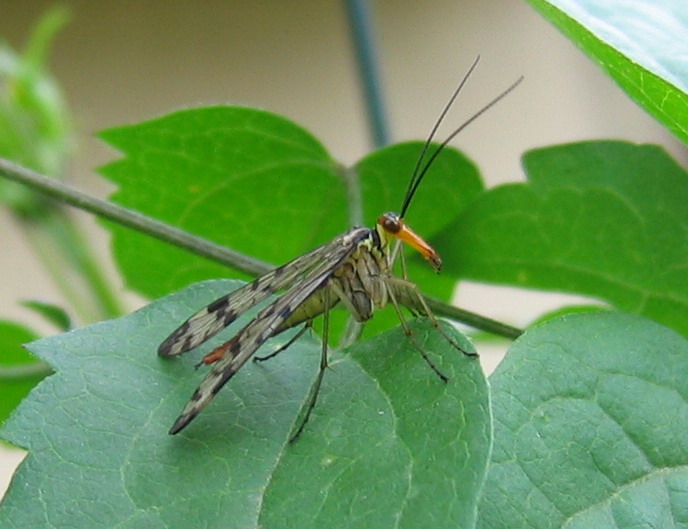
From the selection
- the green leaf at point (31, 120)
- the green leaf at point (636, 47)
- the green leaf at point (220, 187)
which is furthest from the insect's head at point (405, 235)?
the green leaf at point (31, 120)

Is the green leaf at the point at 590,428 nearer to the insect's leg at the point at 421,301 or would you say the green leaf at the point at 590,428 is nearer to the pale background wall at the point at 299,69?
the insect's leg at the point at 421,301

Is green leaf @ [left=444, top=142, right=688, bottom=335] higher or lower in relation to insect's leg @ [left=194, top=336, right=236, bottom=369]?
lower

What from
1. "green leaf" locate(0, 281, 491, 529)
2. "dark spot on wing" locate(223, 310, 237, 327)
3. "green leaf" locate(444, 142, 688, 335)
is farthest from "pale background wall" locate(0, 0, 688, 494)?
"green leaf" locate(0, 281, 491, 529)

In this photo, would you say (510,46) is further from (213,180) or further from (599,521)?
(599,521)

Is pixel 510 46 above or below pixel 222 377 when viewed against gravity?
below

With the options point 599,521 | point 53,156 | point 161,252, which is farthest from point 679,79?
point 53,156

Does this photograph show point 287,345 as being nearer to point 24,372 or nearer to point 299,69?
point 24,372

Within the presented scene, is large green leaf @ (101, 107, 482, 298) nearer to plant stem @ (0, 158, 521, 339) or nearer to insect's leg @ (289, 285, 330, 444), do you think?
plant stem @ (0, 158, 521, 339)

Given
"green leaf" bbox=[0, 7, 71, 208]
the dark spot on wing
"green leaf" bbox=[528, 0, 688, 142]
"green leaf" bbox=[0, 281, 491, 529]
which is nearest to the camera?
"green leaf" bbox=[0, 281, 491, 529]
